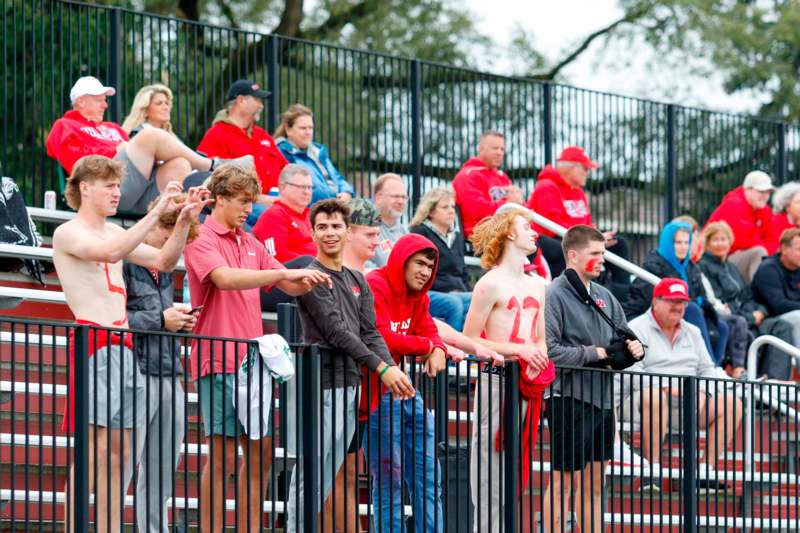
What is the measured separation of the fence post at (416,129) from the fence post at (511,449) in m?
6.70

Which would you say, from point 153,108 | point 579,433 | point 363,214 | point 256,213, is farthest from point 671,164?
point 363,214

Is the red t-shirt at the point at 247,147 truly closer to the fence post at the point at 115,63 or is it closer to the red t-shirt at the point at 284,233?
the fence post at the point at 115,63

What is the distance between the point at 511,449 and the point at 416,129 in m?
7.31

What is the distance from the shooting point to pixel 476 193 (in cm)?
1467

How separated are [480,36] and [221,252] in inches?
752

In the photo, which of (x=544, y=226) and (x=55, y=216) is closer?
(x=55, y=216)

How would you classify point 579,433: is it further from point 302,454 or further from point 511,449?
point 302,454

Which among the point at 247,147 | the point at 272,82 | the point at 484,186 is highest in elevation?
the point at 272,82

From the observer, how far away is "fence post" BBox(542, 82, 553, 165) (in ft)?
58.5

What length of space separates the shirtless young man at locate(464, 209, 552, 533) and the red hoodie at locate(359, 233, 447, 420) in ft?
1.37

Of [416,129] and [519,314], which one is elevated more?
[416,129]

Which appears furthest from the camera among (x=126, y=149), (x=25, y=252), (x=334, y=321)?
(x=126, y=149)

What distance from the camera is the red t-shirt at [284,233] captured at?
11758 millimetres

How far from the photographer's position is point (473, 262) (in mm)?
15031
